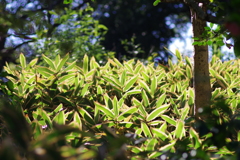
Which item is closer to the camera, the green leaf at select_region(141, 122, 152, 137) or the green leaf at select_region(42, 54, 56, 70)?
the green leaf at select_region(141, 122, 152, 137)

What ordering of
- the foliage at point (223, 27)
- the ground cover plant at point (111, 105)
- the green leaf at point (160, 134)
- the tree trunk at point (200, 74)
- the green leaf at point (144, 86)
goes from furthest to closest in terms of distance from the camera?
the green leaf at point (144, 86), the tree trunk at point (200, 74), the green leaf at point (160, 134), the ground cover plant at point (111, 105), the foliage at point (223, 27)

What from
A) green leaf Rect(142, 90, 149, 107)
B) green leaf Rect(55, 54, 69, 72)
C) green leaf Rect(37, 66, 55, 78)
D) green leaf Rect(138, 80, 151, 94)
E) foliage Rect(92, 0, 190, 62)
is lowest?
green leaf Rect(142, 90, 149, 107)

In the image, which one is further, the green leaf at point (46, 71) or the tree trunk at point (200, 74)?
the green leaf at point (46, 71)

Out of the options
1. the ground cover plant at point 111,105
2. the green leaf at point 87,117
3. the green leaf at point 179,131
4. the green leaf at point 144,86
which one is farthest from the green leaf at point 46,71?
the green leaf at point 179,131

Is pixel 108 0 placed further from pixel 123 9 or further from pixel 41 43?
pixel 41 43

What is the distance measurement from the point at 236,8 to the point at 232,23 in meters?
0.05

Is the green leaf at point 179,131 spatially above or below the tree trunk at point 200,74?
below

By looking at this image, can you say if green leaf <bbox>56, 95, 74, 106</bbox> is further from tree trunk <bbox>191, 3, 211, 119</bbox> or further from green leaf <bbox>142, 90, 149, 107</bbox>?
tree trunk <bbox>191, 3, 211, 119</bbox>

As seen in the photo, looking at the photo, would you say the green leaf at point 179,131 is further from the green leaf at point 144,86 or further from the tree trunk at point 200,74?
the green leaf at point 144,86

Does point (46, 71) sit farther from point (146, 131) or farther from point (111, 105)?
point (146, 131)

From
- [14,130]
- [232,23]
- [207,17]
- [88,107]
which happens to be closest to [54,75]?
[88,107]

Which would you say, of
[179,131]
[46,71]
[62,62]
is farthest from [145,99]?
[46,71]

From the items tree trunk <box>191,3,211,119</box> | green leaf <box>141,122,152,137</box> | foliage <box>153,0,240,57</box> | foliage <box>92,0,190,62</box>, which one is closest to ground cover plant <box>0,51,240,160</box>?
green leaf <box>141,122,152,137</box>

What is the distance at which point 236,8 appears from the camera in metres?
0.83
